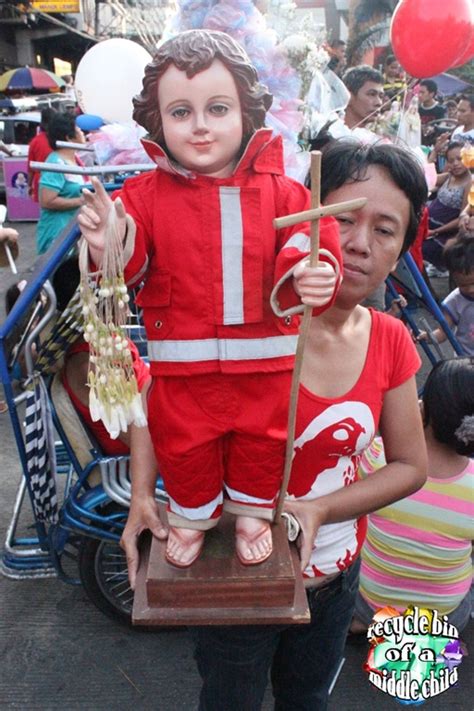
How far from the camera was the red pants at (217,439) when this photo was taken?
115 cm

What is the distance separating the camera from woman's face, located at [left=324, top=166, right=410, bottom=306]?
1.24 m

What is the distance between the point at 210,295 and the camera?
1.12 meters

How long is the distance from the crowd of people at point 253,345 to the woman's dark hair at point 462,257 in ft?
6.76

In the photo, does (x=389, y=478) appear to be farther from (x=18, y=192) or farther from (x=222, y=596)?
(x=18, y=192)

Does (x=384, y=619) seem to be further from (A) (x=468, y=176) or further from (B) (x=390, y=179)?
(A) (x=468, y=176)

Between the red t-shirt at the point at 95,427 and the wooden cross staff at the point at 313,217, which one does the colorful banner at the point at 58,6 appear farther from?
the wooden cross staff at the point at 313,217

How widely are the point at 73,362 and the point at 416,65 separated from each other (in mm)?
3039

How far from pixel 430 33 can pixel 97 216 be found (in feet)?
11.2

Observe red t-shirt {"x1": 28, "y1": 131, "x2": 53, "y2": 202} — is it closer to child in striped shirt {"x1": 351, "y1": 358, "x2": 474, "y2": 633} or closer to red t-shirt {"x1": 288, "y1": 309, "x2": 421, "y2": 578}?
child in striped shirt {"x1": 351, "y1": 358, "x2": 474, "y2": 633}

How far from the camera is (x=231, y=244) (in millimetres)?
1099

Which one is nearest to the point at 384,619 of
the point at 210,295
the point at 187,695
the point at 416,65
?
the point at 187,695

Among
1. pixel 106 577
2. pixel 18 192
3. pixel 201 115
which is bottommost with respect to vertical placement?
pixel 106 577

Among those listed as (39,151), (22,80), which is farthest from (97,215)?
(22,80)

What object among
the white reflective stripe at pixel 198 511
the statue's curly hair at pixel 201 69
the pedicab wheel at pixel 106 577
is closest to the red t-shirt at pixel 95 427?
the pedicab wheel at pixel 106 577
